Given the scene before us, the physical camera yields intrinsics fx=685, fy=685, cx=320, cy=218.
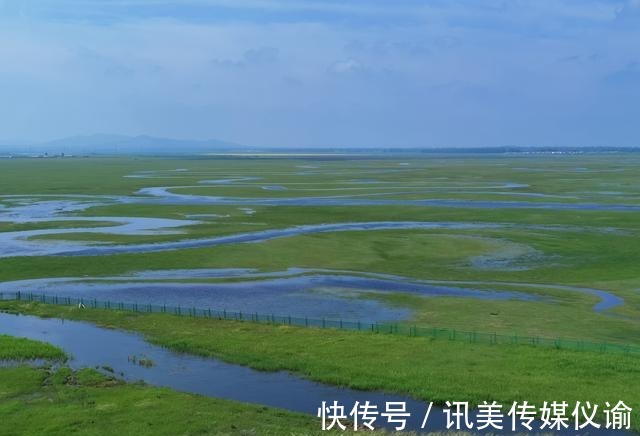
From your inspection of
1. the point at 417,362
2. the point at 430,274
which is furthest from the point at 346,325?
the point at 430,274

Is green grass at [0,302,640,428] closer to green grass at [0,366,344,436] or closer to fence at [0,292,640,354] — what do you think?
fence at [0,292,640,354]

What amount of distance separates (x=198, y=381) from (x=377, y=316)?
1380cm

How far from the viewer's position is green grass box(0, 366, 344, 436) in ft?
78.3

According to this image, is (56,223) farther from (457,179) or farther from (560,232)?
(457,179)

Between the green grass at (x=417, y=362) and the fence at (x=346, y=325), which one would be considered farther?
the fence at (x=346, y=325)

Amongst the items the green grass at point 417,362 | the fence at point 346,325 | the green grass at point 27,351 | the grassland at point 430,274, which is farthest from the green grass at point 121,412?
the fence at point 346,325

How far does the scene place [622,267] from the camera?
173ft

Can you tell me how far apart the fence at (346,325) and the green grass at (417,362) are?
2.77 ft

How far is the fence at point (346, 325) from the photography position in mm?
32375

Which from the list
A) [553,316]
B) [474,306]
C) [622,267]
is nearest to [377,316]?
[474,306]

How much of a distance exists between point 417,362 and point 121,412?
12.9 m

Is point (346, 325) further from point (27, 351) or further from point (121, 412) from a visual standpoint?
point (27, 351)

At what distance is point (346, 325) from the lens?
1471 inches

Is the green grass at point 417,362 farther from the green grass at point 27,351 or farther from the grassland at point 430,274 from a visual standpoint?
the green grass at point 27,351
